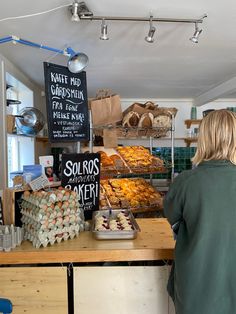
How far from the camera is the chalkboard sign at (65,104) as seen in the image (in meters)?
2.11

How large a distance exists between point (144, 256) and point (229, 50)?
2.27m

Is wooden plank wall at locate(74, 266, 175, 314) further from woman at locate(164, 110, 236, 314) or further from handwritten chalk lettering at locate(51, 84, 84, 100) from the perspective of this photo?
handwritten chalk lettering at locate(51, 84, 84, 100)

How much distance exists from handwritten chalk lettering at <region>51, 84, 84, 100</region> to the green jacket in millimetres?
1267

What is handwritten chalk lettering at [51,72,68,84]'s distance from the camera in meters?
2.11

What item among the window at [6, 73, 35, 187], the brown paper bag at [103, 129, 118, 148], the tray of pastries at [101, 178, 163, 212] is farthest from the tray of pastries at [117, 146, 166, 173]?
the window at [6, 73, 35, 187]

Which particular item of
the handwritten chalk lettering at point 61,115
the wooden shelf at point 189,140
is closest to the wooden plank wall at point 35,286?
the handwritten chalk lettering at point 61,115

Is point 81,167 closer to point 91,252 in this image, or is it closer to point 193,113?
A: point 91,252

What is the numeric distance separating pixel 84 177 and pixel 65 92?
644 millimetres

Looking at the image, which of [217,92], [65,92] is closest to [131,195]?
[65,92]

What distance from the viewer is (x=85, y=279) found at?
4.95ft

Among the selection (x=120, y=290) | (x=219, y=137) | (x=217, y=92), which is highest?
(x=217, y=92)

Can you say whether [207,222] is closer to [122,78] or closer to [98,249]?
[98,249]

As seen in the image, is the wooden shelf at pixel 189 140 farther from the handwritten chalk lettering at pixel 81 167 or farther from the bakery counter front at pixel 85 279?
the bakery counter front at pixel 85 279

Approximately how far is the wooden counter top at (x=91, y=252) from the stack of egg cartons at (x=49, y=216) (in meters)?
0.05
